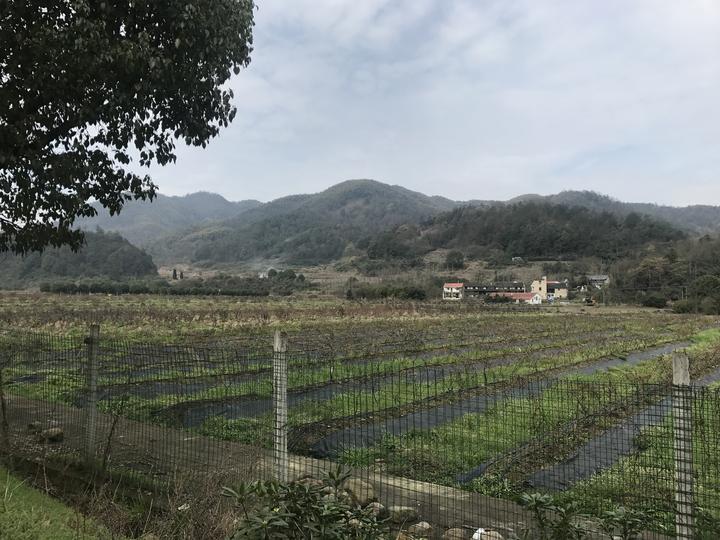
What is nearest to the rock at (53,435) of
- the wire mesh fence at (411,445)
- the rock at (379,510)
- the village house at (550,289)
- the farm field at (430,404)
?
the wire mesh fence at (411,445)

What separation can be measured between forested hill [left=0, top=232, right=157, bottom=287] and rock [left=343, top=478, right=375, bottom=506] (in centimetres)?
12055

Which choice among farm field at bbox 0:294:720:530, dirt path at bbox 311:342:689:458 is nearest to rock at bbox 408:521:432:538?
farm field at bbox 0:294:720:530

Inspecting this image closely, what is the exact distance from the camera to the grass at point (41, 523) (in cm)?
301

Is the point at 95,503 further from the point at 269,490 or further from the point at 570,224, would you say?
the point at 570,224

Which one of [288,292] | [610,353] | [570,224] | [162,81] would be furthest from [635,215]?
[162,81]

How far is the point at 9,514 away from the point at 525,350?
1866cm

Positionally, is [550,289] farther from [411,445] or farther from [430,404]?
[411,445]

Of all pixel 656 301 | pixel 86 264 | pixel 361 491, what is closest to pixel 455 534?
pixel 361 491

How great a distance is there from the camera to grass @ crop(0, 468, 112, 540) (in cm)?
301

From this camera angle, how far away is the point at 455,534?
14.5 ft

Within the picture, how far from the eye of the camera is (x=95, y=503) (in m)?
4.11

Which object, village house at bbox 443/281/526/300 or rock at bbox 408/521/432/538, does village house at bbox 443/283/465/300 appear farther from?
rock at bbox 408/521/432/538

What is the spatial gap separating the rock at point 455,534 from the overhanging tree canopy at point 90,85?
5.65m

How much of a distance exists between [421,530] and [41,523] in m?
2.87
